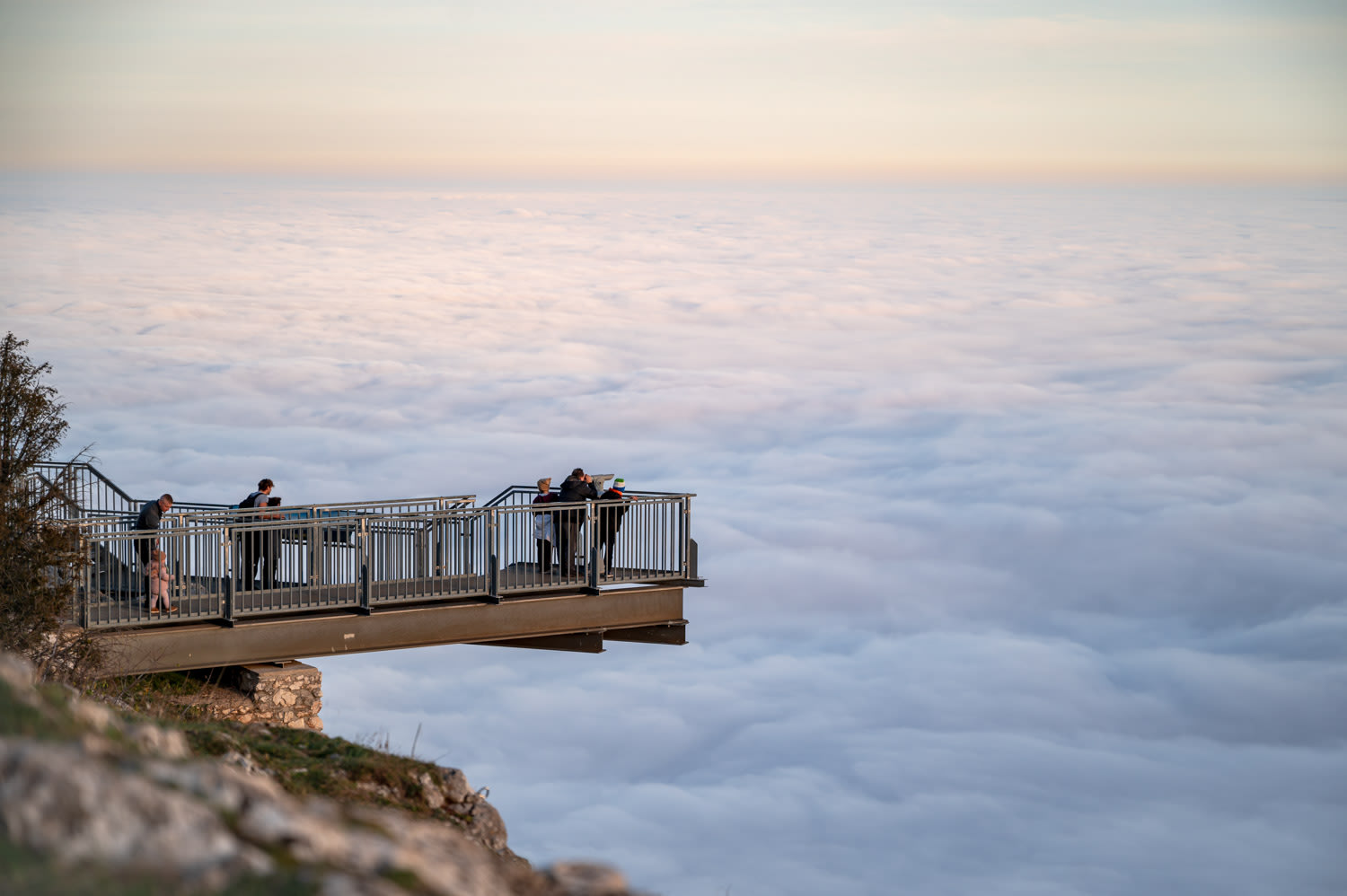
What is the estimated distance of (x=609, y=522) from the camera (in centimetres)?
2064

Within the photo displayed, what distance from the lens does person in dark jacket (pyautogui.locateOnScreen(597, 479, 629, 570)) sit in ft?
67.6

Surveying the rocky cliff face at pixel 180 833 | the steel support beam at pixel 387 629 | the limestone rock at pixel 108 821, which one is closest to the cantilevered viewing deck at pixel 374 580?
the steel support beam at pixel 387 629

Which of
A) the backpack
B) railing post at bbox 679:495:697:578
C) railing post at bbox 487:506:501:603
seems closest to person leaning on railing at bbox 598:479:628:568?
railing post at bbox 679:495:697:578

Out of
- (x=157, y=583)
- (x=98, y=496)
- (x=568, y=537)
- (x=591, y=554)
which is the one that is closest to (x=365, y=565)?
(x=157, y=583)

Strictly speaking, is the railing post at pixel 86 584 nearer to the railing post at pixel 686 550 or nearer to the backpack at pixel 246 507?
the backpack at pixel 246 507

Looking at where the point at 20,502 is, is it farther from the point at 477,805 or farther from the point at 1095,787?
the point at 1095,787

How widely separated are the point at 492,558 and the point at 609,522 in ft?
6.55

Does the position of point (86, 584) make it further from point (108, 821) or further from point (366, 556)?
point (108, 821)

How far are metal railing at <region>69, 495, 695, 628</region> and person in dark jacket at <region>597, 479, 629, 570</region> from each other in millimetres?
21

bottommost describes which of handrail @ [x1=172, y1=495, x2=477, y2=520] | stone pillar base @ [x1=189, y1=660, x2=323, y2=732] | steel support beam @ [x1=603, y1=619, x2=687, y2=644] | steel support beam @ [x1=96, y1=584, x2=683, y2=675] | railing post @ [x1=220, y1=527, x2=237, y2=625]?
stone pillar base @ [x1=189, y1=660, x2=323, y2=732]

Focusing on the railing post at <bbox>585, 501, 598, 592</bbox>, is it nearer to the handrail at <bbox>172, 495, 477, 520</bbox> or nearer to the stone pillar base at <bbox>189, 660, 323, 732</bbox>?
the handrail at <bbox>172, 495, 477, 520</bbox>

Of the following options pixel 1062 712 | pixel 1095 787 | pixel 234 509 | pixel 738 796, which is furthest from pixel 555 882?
pixel 1062 712

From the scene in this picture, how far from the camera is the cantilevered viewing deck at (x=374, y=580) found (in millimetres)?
17500

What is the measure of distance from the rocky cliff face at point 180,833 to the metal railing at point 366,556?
1064 centimetres
